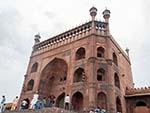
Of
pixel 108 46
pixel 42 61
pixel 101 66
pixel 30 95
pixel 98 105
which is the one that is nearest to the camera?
pixel 98 105

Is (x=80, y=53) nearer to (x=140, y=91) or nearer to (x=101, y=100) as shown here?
(x=101, y=100)

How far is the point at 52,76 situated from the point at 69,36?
17.1ft

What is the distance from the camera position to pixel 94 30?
76.9 ft

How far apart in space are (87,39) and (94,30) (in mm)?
1263

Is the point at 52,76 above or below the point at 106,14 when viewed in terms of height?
below

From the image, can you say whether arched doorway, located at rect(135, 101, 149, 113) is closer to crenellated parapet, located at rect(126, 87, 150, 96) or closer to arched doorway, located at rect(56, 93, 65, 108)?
crenellated parapet, located at rect(126, 87, 150, 96)

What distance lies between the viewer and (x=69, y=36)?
25.6 meters

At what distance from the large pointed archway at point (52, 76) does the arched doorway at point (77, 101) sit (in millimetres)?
3506

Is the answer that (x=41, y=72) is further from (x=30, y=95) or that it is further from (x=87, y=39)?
(x=87, y=39)

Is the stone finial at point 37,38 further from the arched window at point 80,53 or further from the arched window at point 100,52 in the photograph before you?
the arched window at point 100,52

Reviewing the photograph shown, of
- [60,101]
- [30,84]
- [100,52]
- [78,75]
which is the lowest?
[60,101]

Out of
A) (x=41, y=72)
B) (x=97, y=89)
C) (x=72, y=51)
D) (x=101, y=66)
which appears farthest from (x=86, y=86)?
(x=41, y=72)

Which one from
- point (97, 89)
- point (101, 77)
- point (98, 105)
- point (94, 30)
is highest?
point (94, 30)

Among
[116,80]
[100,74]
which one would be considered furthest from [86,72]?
[116,80]
